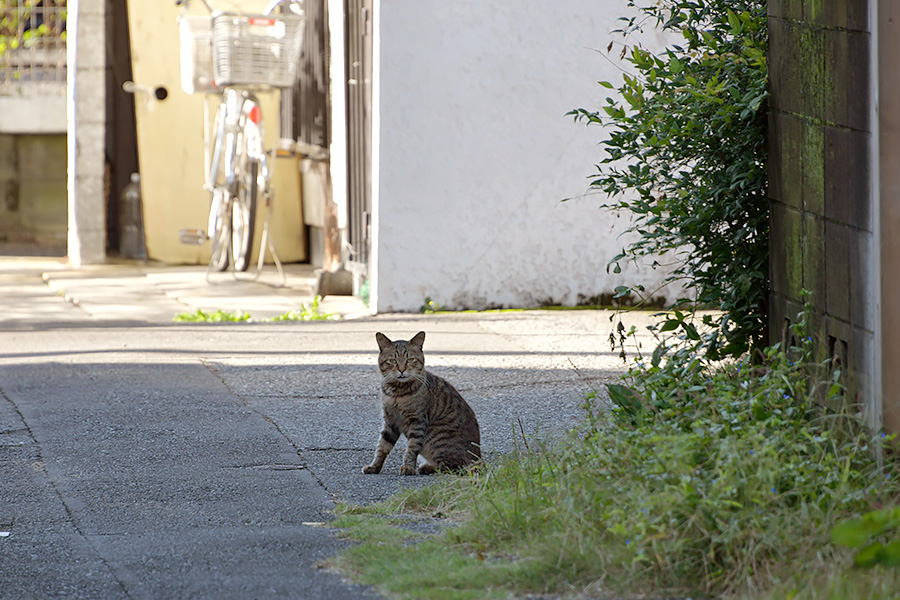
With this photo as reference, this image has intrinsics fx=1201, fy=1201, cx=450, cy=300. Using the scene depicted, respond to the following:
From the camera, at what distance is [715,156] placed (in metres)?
4.91

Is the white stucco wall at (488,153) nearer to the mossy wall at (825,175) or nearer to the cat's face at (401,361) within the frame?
the cat's face at (401,361)

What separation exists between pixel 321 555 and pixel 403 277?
5.76 meters

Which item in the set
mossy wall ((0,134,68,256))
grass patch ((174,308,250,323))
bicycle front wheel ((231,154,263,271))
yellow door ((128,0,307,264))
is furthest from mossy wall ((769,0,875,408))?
mossy wall ((0,134,68,256))

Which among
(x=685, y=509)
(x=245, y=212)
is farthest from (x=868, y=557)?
(x=245, y=212)

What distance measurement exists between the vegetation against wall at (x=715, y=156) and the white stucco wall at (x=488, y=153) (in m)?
4.27

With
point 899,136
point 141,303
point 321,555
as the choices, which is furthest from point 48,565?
point 141,303

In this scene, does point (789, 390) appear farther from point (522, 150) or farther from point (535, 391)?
point (522, 150)

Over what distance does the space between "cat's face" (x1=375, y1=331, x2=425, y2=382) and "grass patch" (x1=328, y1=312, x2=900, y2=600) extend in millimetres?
851

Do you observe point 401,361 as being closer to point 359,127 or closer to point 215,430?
point 215,430

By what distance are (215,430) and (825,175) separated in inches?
119

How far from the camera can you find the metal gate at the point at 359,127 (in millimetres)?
9812

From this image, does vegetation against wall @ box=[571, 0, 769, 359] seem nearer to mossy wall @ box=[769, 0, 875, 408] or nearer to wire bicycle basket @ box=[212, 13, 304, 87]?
mossy wall @ box=[769, 0, 875, 408]

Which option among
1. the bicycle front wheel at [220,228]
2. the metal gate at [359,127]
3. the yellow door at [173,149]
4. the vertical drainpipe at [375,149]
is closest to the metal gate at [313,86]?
the yellow door at [173,149]

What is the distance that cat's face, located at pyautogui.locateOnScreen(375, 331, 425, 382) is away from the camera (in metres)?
4.99
